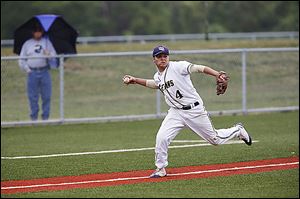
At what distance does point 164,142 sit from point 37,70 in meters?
8.75

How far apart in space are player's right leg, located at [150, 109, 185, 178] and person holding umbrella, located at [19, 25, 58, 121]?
8.43 m

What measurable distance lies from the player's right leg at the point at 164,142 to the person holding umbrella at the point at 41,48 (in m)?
8.20

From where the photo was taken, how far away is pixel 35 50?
66.8ft

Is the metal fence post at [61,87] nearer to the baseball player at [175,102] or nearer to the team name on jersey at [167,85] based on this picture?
the baseball player at [175,102]

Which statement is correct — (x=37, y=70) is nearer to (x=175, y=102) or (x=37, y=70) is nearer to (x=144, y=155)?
(x=144, y=155)

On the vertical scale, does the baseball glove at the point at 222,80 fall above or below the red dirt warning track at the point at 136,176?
above

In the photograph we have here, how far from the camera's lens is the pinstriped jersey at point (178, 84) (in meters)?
11.9

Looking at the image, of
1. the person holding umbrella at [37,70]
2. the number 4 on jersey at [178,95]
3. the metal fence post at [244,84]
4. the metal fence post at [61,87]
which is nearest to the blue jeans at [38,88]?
the person holding umbrella at [37,70]

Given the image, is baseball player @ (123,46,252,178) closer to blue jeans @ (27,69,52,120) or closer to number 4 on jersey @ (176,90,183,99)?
number 4 on jersey @ (176,90,183,99)

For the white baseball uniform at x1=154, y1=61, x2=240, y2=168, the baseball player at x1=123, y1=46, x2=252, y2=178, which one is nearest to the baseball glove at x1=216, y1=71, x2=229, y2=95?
the baseball player at x1=123, y1=46, x2=252, y2=178

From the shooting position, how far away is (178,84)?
39.1ft

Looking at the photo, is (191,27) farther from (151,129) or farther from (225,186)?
(225,186)

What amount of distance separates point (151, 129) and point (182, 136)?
4.91 feet

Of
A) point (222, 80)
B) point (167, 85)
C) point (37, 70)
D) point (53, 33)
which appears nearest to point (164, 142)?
point (167, 85)
